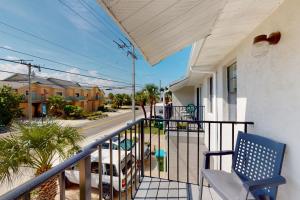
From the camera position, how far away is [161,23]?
1931 mm

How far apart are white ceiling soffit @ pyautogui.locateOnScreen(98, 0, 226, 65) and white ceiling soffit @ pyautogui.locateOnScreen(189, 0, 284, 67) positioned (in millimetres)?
126

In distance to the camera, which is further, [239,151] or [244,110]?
[244,110]

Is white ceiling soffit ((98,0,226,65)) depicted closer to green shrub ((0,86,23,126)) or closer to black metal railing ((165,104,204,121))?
black metal railing ((165,104,204,121))

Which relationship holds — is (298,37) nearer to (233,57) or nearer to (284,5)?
(284,5)

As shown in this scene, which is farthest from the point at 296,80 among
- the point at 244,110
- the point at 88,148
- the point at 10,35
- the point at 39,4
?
the point at 10,35

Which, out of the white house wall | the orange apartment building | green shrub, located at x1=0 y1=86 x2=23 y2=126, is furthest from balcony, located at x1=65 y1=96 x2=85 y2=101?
the white house wall

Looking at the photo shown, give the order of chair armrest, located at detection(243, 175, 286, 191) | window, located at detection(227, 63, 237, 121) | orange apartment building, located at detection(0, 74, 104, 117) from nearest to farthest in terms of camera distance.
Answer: chair armrest, located at detection(243, 175, 286, 191), window, located at detection(227, 63, 237, 121), orange apartment building, located at detection(0, 74, 104, 117)

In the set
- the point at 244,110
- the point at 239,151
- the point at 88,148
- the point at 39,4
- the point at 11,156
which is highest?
the point at 39,4

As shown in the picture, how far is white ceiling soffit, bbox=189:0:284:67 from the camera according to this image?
73.3 inches

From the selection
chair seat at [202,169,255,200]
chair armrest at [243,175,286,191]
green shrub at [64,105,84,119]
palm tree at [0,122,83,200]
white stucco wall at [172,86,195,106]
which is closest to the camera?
chair armrest at [243,175,286,191]

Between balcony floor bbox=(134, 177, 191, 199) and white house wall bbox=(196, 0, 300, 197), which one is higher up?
A: white house wall bbox=(196, 0, 300, 197)

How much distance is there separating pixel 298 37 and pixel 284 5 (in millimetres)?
419

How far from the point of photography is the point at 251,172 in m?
1.96

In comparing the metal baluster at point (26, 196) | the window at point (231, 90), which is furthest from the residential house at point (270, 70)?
the metal baluster at point (26, 196)
